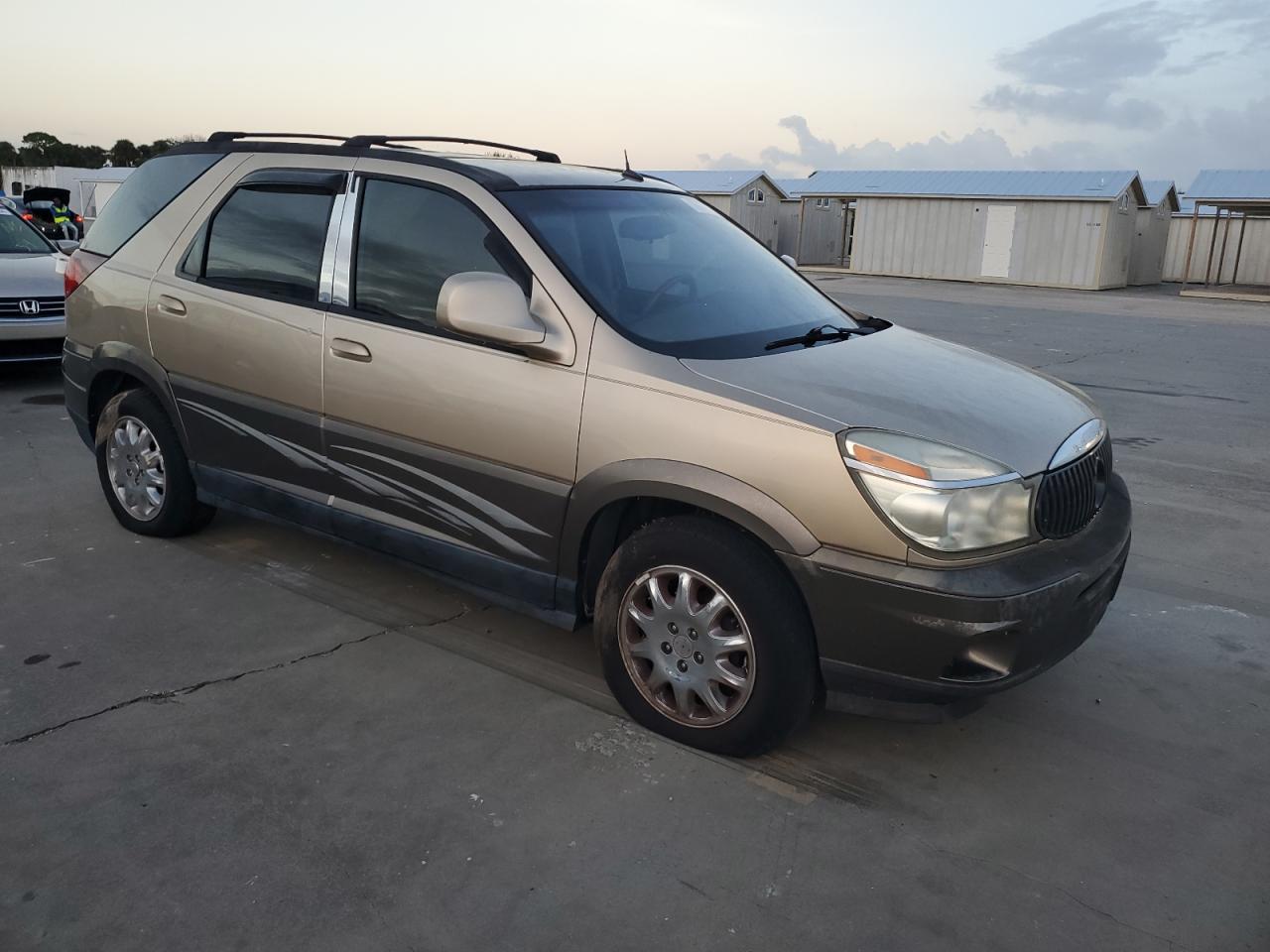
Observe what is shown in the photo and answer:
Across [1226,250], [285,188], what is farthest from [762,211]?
[285,188]

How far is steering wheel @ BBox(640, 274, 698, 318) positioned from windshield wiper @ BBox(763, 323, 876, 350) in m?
0.41

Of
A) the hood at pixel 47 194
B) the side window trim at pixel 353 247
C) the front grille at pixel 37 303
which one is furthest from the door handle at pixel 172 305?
the hood at pixel 47 194

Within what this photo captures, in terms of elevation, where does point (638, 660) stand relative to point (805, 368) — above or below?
below

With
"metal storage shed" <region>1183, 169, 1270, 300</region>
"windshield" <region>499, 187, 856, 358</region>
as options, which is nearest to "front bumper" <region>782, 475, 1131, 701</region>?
"windshield" <region>499, 187, 856, 358</region>

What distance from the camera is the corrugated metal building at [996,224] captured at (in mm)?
31062

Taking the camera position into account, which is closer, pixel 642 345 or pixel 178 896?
pixel 178 896

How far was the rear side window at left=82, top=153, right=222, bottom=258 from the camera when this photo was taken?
16.1 feet

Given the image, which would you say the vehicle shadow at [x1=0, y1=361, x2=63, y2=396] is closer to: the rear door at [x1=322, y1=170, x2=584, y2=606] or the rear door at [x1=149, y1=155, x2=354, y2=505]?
the rear door at [x1=149, y1=155, x2=354, y2=505]

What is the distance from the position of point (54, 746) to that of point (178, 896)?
3.26ft

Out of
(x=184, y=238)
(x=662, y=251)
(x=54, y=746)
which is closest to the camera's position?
(x=54, y=746)

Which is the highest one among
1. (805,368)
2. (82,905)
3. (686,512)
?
(805,368)

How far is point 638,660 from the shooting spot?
11.3 feet

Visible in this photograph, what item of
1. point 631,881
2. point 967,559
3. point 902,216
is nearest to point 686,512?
point 967,559

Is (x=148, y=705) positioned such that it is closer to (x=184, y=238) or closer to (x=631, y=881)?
(x=631, y=881)
